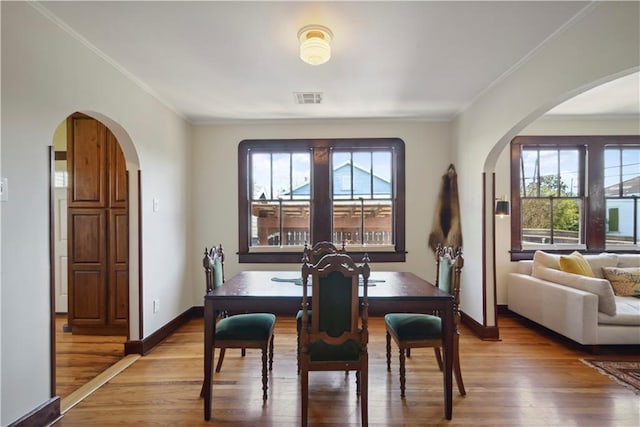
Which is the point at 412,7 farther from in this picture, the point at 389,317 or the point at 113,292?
the point at 113,292

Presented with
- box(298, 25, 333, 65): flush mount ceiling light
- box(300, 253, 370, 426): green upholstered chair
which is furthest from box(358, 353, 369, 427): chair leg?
box(298, 25, 333, 65): flush mount ceiling light

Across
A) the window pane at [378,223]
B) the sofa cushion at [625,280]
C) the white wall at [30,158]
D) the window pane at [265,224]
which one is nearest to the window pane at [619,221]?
the sofa cushion at [625,280]

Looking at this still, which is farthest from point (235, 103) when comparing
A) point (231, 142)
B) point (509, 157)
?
point (509, 157)

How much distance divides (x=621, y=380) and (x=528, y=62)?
268cm

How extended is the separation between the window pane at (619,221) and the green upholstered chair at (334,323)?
4.36 metres

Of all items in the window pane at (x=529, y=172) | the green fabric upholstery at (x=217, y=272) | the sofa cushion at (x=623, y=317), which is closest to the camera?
the green fabric upholstery at (x=217, y=272)

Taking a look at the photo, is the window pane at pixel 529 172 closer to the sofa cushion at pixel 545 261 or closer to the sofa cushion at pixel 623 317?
the sofa cushion at pixel 545 261

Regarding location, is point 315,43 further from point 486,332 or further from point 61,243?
point 61,243

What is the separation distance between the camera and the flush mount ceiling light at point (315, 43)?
2158 millimetres

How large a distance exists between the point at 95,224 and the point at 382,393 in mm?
3349

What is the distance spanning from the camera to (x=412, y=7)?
201 centimetres

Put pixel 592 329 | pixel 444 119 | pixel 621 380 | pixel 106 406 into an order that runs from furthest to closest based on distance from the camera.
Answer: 1. pixel 444 119
2. pixel 592 329
3. pixel 621 380
4. pixel 106 406

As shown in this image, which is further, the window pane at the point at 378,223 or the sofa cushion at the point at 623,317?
the window pane at the point at 378,223

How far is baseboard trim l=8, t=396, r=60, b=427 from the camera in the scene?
74.4 inches
